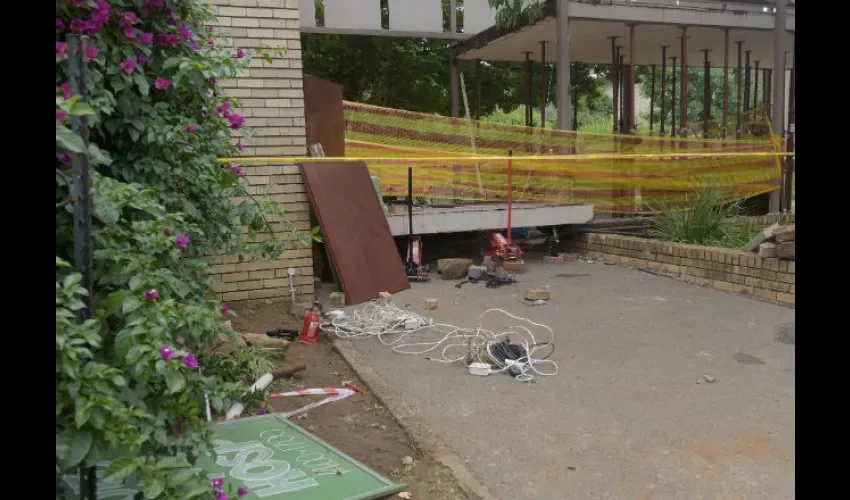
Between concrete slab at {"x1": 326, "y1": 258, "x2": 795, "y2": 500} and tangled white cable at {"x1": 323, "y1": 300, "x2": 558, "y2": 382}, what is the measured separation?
15cm

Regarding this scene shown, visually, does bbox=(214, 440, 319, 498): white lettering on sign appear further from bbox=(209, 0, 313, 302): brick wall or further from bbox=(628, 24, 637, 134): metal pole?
bbox=(628, 24, 637, 134): metal pole

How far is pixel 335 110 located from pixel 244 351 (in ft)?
13.5

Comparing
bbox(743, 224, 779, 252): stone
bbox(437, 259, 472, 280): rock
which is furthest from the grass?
bbox(437, 259, 472, 280): rock

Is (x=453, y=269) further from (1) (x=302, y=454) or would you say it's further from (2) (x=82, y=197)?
(2) (x=82, y=197)

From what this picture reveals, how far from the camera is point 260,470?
3299 mm

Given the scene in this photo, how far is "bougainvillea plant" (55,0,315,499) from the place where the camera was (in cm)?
172

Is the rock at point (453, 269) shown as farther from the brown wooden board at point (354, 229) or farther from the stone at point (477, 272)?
the brown wooden board at point (354, 229)

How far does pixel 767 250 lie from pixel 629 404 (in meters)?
3.69

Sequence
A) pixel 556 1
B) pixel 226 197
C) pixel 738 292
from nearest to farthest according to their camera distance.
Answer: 1. pixel 226 197
2. pixel 738 292
3. pixel 556 1

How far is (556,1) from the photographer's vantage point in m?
10.1

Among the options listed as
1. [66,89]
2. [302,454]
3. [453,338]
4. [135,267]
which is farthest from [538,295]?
[66,89]

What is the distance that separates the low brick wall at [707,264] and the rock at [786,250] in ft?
0.19
